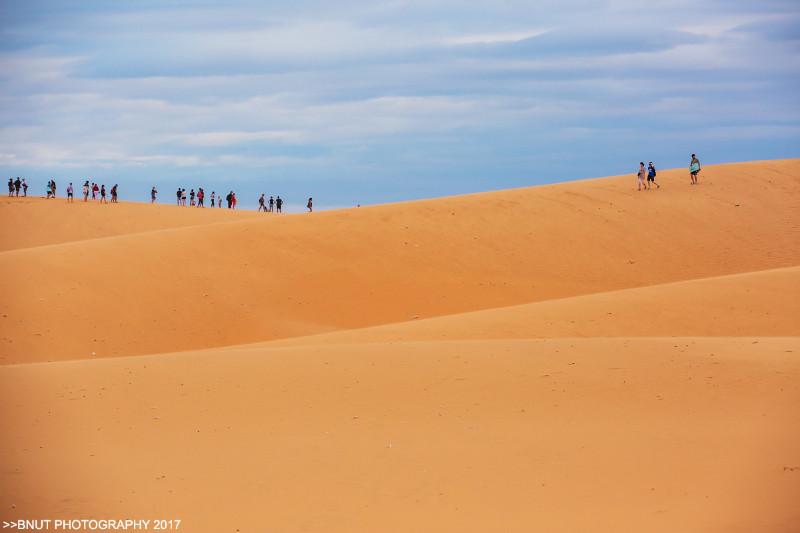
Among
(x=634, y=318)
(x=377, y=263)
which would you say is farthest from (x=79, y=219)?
(x=634, y=318)

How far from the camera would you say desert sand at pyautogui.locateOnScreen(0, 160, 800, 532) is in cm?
929

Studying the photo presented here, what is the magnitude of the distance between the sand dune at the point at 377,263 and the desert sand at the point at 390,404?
112 millimetres

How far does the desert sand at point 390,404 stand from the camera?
30.5 feet

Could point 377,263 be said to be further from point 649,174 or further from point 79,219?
point 79,219

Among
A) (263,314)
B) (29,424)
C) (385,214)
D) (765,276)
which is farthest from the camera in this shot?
(385,214)

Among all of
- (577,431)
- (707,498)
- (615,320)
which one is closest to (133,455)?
(577,431)

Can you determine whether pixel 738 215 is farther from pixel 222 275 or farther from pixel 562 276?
pixel 222 275

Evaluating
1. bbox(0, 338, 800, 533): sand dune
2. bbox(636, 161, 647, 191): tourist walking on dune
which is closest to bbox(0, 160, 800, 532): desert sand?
bbox(0, 338, 800, 533): sand dune

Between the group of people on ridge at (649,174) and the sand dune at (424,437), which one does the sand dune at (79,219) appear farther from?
the sand dune at (424,437)

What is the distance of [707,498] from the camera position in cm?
912

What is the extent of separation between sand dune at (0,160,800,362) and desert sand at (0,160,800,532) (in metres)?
0.11

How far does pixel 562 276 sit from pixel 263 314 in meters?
8.64

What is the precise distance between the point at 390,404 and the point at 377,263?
50.9 ft

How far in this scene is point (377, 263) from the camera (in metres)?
27.5
